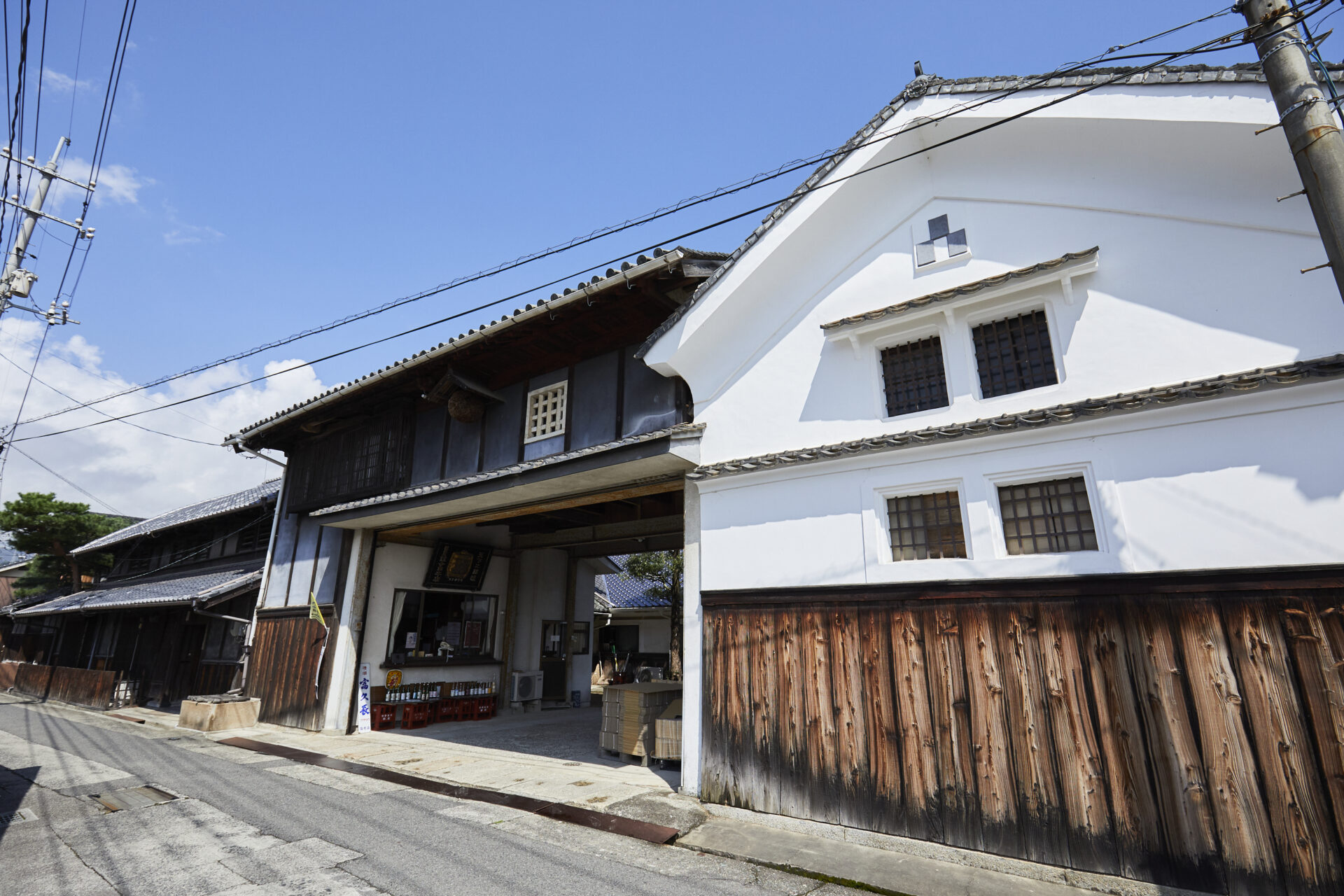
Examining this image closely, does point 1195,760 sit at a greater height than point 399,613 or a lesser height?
lesser

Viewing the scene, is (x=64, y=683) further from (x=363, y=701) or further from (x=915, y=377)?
(x=915, y=377)

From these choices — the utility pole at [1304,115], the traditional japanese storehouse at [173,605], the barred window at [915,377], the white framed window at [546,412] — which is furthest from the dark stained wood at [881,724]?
the traditional japanese storehouse at [173,605]

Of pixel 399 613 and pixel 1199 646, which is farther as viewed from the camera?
pixel 399 613

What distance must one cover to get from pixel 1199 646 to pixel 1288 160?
4455mm

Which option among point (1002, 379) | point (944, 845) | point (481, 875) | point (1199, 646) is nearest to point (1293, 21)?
point (1002, 379)

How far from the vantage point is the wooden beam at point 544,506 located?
9367 millimetres

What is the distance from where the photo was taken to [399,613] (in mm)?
14258

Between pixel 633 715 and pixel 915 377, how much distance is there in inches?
271

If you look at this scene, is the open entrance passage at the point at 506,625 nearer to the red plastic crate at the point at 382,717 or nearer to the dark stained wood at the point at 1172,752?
the red plastic crate at the point at 382,717

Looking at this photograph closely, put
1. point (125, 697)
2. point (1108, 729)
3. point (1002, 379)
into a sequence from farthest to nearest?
1. point (125, 697)
2. point (1002, 379)
3. point (1108, 729)

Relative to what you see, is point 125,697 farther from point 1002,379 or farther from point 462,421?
point 1002,379

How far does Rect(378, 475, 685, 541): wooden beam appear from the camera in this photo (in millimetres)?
9367

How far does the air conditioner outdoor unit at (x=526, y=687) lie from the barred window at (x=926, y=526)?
40.6 ft

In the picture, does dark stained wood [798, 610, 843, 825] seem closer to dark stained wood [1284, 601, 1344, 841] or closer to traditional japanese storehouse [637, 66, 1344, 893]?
traditional japanese storehouse [637, 66, 1344, 893]
